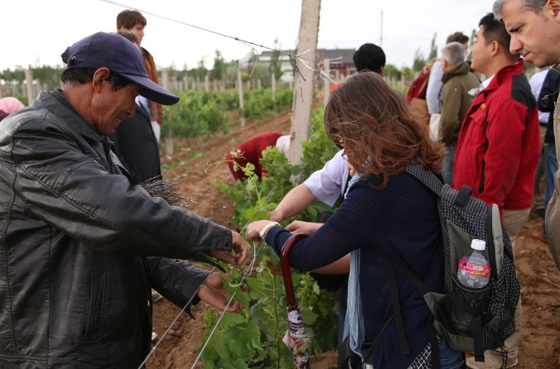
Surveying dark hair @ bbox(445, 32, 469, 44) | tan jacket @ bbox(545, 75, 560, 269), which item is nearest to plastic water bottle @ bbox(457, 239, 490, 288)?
tan jacket @ bbox(545, 75, 560, 269)

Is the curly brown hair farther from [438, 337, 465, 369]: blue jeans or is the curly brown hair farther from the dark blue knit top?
[438, 337, 465, 369]: blue jeans

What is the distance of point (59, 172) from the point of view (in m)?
1.39

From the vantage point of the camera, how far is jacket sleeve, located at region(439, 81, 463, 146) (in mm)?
4938

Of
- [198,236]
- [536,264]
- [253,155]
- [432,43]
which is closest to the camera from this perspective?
[198,236]

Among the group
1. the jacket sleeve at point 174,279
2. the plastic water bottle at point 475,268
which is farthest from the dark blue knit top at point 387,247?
the jacket sleeve at point 174,279

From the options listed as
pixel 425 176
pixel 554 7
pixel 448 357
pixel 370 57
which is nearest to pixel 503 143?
pixel 554 7

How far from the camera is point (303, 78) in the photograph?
3.79 m

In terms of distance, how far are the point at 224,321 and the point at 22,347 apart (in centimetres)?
79

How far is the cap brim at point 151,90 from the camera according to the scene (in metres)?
1.69

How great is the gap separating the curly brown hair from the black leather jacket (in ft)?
1.91

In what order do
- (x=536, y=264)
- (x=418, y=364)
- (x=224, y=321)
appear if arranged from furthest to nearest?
(x=536, y=264)
(x=224, y=321)
(x=418, y=364)

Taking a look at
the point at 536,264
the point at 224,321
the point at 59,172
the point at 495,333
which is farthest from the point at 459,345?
the point at 536,264

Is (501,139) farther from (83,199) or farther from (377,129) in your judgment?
(83,199)

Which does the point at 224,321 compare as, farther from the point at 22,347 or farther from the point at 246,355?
the point at 22,347
